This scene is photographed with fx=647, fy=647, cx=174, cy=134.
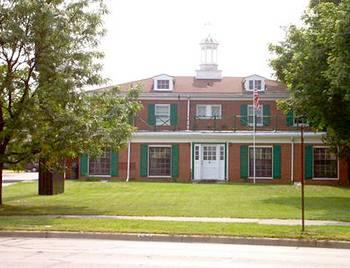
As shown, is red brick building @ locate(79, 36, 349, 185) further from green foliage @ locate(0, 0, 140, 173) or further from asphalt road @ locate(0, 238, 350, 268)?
asphalt road @ locate(0, 238, 350, 268)

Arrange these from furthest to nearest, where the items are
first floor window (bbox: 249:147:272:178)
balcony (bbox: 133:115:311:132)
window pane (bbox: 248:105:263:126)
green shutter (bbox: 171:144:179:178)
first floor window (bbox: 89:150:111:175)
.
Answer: window pane (bbox: 248:105:263:126) < balcony (bbox: 133:115:311:132) < first floor window (bbox: 89:150:111:175) < green shutter (bbox: 171:144:179:178) < first floor window (bbox: 249:147:272:178)

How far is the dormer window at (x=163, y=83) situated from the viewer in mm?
43281

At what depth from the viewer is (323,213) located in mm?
20688

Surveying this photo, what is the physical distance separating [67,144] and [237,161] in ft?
69.9

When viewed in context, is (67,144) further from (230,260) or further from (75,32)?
(230,260)

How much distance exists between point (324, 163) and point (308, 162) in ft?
3.43

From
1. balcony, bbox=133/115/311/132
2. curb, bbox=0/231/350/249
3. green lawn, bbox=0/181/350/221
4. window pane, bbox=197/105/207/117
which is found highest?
window pane, bbox=197/105/207/117

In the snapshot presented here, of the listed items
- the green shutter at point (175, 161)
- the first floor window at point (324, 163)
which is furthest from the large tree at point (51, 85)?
the first floor window at point (324, 163)

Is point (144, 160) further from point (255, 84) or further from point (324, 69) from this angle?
point (324, 69)

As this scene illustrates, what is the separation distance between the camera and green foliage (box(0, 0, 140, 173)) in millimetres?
20438

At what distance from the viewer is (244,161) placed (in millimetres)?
40844

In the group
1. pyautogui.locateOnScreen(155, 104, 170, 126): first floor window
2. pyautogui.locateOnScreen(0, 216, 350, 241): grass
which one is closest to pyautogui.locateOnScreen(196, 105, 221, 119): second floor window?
pyautogui.locateOnScreen(155, 104, 170, 126): first floor window

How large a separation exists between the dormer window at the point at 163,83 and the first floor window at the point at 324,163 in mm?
10437

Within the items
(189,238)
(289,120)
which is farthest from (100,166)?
(189,238)
